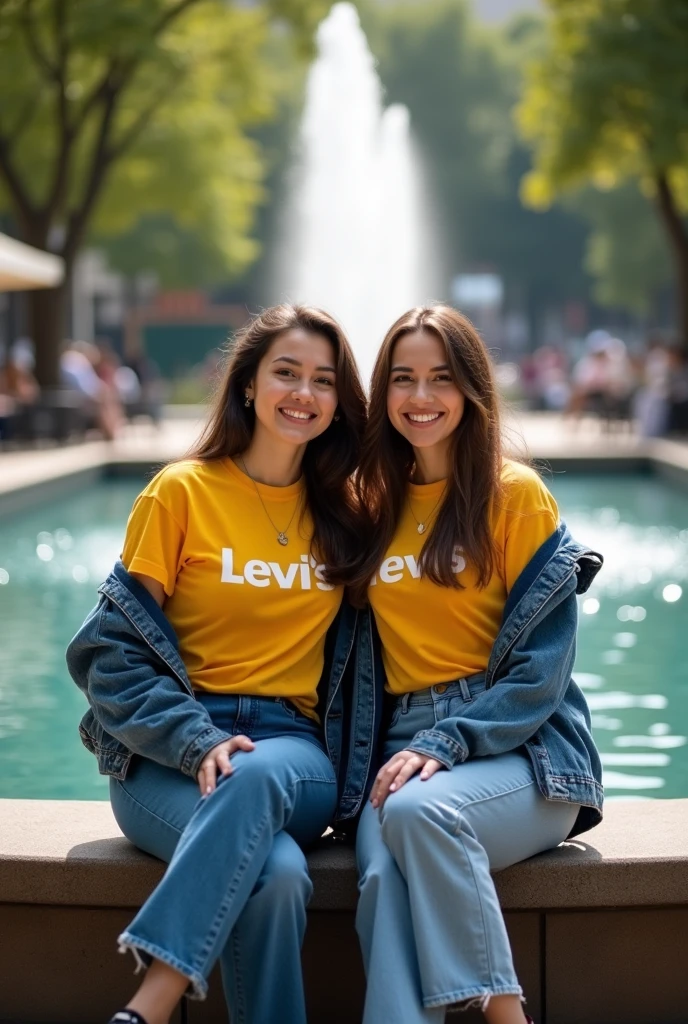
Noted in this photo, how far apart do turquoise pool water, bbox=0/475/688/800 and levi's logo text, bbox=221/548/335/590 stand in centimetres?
205

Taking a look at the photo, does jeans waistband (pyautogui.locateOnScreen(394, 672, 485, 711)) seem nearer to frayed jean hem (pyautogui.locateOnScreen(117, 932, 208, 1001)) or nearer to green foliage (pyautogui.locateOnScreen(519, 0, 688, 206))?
frayed jean hem (pyautogui.locateOnScreen(117, 932, 208, 1001))

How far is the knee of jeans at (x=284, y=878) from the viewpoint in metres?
2.77

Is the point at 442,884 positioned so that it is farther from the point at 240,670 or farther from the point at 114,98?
the point at 114,98

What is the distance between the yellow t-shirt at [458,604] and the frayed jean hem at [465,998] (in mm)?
745

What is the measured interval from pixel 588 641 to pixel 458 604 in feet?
14.3

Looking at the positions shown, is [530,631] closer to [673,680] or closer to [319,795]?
[319,795]

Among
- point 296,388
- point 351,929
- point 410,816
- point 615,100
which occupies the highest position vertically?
point 615,100

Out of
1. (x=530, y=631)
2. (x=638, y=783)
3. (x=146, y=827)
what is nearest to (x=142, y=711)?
(x=146, y=827)

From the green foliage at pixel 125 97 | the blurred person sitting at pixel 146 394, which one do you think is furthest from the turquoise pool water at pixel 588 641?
the blurred person sitting at pixel 146 394

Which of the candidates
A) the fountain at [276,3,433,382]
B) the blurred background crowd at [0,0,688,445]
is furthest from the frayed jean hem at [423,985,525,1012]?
the fountain at [276,3,433,382]

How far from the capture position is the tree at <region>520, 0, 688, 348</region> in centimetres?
1928

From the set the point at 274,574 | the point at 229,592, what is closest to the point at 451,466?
the point at 274,574

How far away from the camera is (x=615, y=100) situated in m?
20.2

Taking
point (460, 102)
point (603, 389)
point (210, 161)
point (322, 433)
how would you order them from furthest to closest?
point (460, 102), point (210, 161), point (603, 389), point (322, 433)
